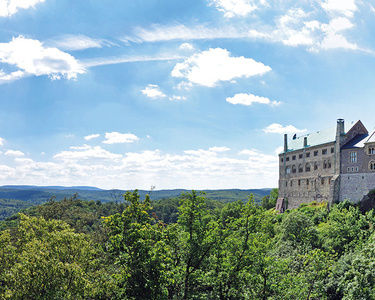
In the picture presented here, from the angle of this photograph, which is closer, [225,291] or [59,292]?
[59,292]

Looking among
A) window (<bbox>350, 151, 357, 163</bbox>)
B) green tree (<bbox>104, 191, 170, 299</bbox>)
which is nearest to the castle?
window (<bbox>350, 151, 357, 163</bbox>)

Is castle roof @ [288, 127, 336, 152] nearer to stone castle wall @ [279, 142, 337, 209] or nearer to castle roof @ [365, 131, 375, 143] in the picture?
stone castle wall @ [279, 142, 337, 209]

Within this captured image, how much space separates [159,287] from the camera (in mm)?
22938

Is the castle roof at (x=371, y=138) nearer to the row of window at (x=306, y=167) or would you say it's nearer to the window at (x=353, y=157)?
the window at (x=353, y=157)

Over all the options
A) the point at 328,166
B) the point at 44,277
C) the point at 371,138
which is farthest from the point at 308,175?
the point at 44,277

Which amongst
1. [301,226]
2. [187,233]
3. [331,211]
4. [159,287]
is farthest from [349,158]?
[159,287]

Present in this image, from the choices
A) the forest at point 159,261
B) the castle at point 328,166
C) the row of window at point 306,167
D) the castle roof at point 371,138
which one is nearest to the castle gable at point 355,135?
the castle at point 328,166

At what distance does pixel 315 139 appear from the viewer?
281ft

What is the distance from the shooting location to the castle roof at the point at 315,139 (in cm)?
7962

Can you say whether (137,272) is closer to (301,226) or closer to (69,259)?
(69,259)

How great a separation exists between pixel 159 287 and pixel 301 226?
48.5 m

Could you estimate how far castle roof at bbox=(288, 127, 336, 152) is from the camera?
79625 millimetres

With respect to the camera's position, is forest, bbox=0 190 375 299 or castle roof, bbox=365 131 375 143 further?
castle roof, bbox=365 131 375 143

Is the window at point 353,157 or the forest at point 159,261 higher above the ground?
the window at point 353,157
